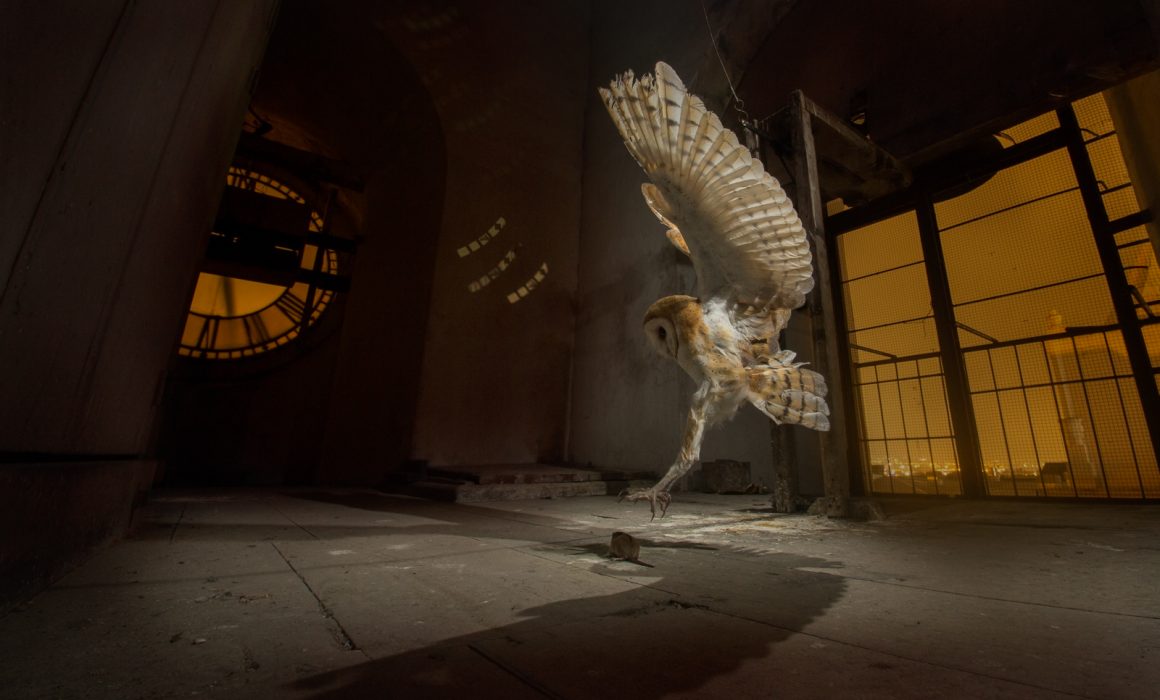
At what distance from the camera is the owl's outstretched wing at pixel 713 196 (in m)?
2.04

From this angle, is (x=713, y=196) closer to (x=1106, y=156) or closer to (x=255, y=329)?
(x=1106, y=156)

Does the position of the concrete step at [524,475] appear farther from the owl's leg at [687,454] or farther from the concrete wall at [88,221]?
the concrete wall at [88,221]

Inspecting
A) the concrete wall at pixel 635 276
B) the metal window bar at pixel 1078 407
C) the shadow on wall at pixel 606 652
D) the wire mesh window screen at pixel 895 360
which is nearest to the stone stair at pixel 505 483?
the concrete wall at pixel 635 276

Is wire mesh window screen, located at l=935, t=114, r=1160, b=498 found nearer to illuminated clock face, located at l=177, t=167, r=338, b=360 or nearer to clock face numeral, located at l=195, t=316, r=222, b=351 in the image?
illuminated clock face, located at l=177, t=167, r=338, b=360

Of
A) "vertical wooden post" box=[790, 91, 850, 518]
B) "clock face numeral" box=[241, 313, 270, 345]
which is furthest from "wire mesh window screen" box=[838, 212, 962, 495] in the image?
"clock face numeral" box=[241, 313, 270, 345]

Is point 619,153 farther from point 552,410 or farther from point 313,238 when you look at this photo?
point 313,238

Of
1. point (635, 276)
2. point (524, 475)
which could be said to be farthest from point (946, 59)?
point (524, 475)

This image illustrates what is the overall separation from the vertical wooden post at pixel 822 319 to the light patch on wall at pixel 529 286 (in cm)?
395

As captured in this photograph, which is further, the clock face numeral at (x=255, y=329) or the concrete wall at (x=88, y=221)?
the clock face numeral at (x=255, y=329)

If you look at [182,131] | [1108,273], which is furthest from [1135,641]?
[1108,273]

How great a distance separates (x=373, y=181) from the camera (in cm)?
748

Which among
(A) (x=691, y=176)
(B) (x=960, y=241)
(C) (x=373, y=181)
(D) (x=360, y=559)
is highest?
(C) (x=373, y=181)

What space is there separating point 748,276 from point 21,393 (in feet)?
8.94

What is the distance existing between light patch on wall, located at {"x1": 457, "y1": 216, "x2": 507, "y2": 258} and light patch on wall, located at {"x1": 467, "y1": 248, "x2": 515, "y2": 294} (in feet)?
1.07
